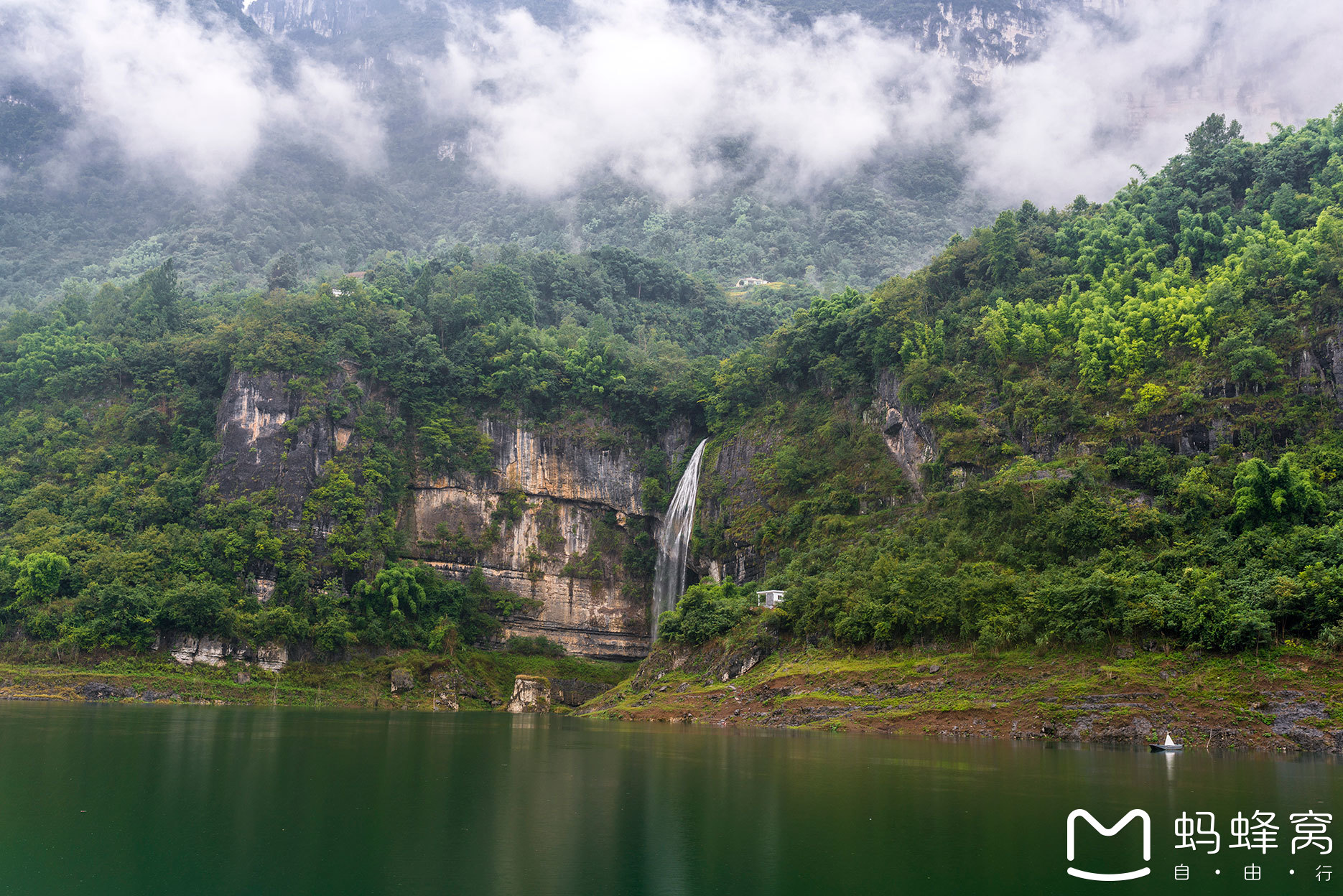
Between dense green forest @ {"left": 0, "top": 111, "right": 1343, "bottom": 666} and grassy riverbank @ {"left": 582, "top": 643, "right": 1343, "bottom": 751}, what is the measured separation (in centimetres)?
95

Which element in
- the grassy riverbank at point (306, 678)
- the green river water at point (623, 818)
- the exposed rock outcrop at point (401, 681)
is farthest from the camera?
the exposed rock outcrop at point (401, 681)

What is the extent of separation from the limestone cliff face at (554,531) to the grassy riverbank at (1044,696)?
25.2 metres

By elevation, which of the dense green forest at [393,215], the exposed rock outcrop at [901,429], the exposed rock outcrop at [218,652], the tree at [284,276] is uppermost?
the dense green forest at [393,215]

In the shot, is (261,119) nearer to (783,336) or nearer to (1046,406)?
(783,336)

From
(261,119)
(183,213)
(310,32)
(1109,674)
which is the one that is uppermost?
(310,32)

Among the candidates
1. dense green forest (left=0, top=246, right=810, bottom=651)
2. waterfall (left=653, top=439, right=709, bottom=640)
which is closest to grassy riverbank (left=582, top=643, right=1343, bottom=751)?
waterfall (left=653, top=439, right=709, bottom=640)

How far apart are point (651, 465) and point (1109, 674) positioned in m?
42.2

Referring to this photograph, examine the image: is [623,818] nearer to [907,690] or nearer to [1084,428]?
[907,690]

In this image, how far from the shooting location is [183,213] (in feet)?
437

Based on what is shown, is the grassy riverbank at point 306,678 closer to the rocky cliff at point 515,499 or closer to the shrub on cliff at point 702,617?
the rocky cliff at point 515,499

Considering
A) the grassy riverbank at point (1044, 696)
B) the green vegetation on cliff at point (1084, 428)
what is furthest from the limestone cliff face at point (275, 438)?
the grassy riverbank at point (1044, 696)

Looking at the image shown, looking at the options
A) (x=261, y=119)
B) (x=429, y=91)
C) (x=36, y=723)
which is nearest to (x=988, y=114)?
(x=429, y=91)

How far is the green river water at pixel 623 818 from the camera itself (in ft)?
31.1

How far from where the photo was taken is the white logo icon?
9.71 meters
